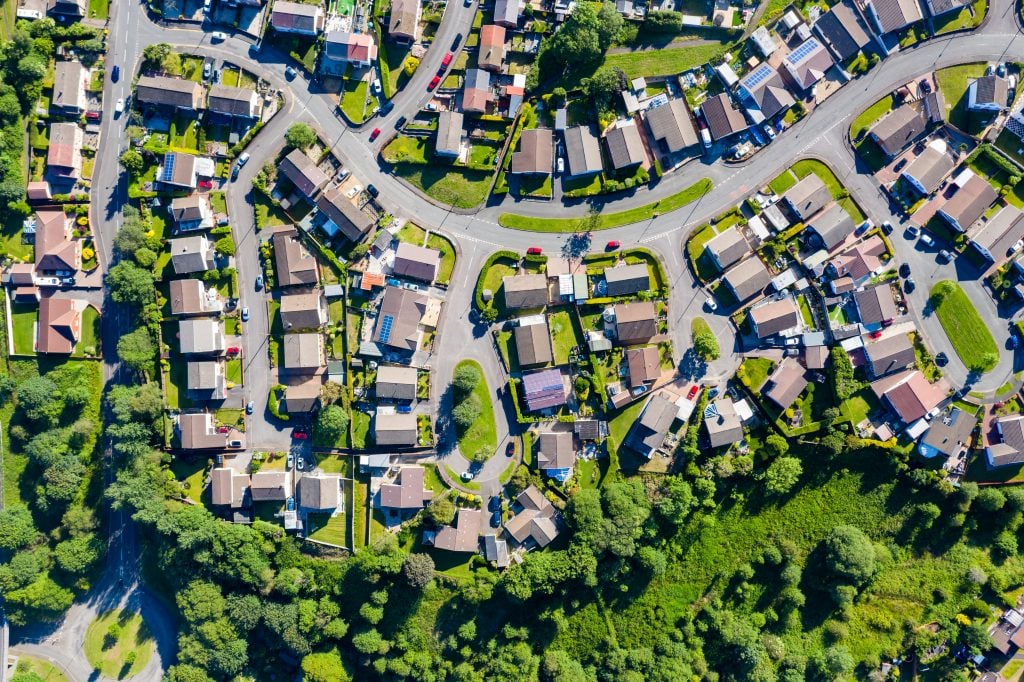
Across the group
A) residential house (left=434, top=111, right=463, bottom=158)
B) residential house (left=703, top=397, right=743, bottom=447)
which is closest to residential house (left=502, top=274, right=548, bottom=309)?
Result: residential house (left=434, top=111, right=463, bottom=158)

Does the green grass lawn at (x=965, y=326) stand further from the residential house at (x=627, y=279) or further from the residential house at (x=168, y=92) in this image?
the residential house at (x=168, y=92)

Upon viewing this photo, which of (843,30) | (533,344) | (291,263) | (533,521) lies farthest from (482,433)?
(843,30)

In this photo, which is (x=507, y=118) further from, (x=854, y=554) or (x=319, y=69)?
(x=854, y=554)

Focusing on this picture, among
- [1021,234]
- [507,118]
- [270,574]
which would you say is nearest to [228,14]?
[507,118]

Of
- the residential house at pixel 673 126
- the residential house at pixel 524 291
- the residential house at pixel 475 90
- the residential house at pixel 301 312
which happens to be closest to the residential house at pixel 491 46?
the residential house at pixel 475 90

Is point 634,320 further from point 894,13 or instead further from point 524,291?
point 894,13

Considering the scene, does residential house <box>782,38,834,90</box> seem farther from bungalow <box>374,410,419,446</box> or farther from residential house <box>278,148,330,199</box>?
bungalow <box>374,410,419,446</box>
